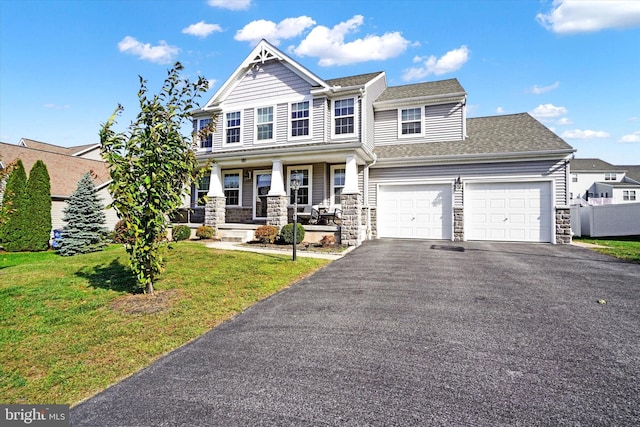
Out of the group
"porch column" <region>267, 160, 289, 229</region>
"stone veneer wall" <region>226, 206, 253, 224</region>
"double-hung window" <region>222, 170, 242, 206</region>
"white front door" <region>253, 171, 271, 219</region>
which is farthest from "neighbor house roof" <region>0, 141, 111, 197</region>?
"porch column" <region>267, 160, 289, 229</region>

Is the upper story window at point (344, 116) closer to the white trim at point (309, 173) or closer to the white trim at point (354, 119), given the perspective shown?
the white trim at point (354, 119)

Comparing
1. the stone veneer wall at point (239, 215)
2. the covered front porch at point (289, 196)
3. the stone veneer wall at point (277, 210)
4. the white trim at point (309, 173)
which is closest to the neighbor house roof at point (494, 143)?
the covered front porch at point (289, 196)

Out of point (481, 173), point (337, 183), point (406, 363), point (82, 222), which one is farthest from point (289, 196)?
point (406, 363)

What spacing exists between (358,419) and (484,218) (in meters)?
12.6

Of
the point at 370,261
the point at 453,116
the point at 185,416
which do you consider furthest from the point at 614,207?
the point at 185,416

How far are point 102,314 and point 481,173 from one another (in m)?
13.4

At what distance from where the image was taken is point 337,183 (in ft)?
47.4

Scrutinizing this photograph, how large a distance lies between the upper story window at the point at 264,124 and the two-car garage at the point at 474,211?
5.78m

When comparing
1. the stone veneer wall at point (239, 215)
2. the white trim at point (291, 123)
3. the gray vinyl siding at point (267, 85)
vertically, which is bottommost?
the stone veneer wall at point (239, 215)

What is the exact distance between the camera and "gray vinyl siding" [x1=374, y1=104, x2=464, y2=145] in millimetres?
14500

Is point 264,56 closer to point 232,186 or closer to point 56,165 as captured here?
point 232,186

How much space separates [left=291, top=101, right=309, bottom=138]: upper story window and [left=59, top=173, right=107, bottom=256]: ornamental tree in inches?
344

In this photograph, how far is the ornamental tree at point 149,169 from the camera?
5.27m

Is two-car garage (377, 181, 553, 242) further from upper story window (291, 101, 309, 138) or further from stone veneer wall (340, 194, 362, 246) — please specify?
upper story window (291, 101, 309, 138)
